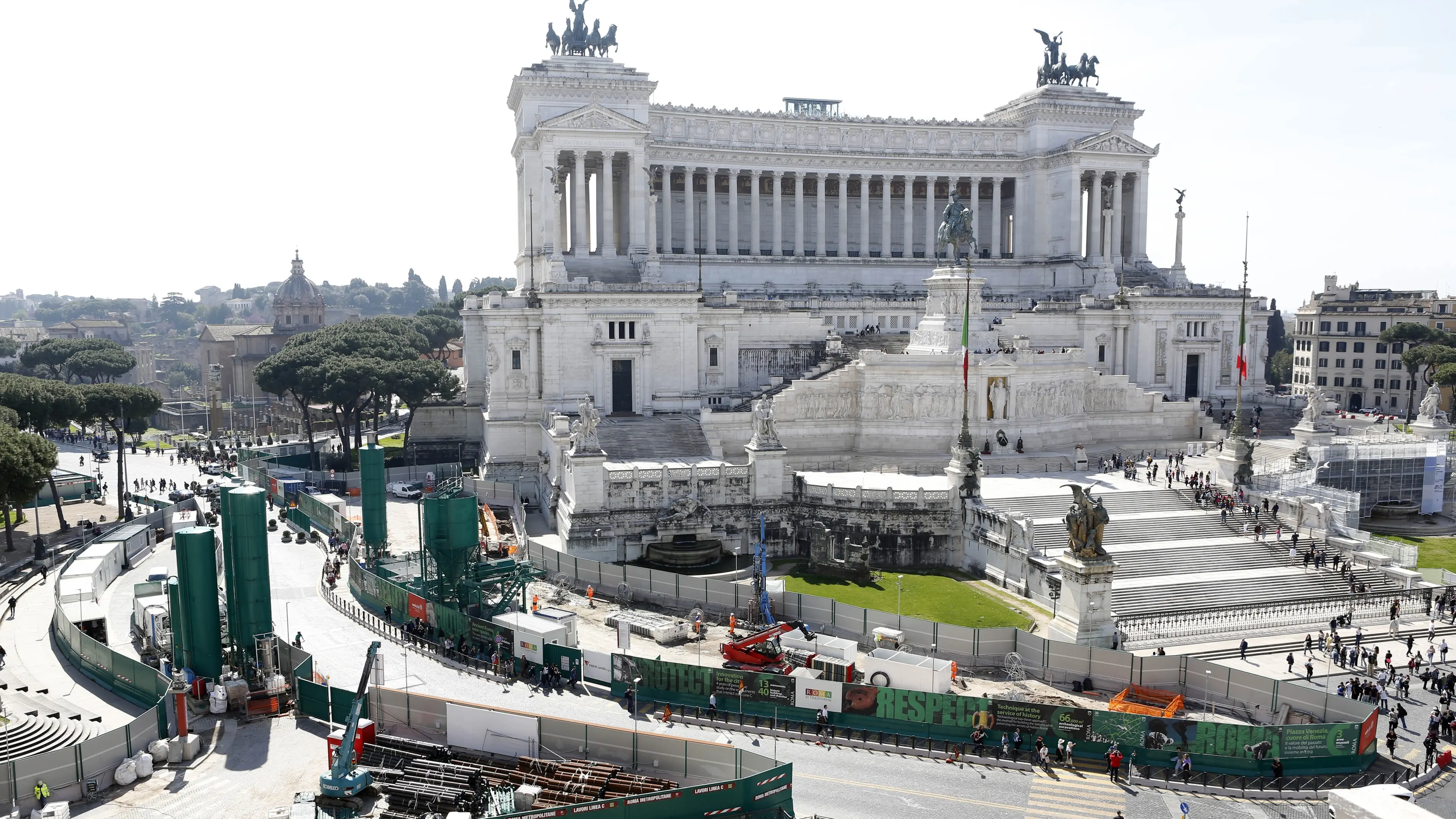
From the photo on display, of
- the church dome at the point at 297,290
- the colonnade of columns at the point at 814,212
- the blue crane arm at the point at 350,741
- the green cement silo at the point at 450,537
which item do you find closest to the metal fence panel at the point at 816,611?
the green cement silo at the point at 450,537

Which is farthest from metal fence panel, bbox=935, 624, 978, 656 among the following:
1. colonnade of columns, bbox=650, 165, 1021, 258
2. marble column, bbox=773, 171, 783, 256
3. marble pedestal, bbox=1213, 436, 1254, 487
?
marble column, bbox=773, 171, 783, 256

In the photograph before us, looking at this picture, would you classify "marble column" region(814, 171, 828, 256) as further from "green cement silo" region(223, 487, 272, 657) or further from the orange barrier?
"green cement silo" region(223, 487, 272, 657)

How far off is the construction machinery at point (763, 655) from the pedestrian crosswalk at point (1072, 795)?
1003 cm

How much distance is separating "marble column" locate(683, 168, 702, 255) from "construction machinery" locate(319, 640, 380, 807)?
71.3m

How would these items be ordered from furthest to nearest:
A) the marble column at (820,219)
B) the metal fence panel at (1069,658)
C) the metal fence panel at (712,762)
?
the marble column at (820,219) < the metal fence panel at (1069,658) < the metal fence panel at (712,762)

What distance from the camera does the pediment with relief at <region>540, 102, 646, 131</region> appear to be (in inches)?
3374

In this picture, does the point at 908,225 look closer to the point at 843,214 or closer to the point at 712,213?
the point at 843,214

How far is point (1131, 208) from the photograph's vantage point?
10612 centimetres

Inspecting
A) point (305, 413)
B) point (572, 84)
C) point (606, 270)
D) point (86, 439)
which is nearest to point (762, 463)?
point (606, 270)

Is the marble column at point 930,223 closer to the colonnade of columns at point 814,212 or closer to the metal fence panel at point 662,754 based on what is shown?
the colonnade of columns at point 814,212

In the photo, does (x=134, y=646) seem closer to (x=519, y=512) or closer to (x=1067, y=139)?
(x=519, y=512)

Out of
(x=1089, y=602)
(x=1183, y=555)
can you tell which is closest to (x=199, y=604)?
(x=1089, y=602)

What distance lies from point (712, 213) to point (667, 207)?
4.71m

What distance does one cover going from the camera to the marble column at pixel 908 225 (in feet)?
348
